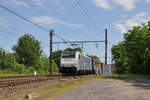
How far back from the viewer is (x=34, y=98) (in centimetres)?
1051

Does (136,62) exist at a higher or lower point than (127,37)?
lower

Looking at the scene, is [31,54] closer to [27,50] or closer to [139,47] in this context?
[27,50]

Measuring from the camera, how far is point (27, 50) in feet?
230

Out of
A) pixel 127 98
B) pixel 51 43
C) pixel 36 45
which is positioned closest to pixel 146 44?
pixel 51 43

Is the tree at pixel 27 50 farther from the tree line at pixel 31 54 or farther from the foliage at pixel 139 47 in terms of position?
the foliage at pixel 139 47

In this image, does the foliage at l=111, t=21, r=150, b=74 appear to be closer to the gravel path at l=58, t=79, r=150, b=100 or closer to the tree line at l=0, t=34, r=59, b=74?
the tree line at l=0, t=34, r=59, b=74

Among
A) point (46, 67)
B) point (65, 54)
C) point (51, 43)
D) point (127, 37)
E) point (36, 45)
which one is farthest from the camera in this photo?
point (36, 45)

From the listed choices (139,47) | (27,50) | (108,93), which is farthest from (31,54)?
(108,93)

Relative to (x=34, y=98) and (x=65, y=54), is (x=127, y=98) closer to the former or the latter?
(x=34, y=98)

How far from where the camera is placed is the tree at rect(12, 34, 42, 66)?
2717 inches

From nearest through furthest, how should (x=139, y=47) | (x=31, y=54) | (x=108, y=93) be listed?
1. (x=108, y=93)
2. (x=139, y=47)
3. (x=31, y=54)

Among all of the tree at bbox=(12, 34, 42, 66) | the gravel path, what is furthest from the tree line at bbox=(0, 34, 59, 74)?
the gravel path

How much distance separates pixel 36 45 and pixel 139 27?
1403 inches

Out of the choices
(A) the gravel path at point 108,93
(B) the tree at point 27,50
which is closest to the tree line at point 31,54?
(B) the tree at point 27,50
